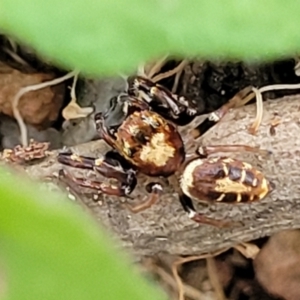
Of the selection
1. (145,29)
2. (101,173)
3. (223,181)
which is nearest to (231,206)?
(223,181)

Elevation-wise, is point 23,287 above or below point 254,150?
above

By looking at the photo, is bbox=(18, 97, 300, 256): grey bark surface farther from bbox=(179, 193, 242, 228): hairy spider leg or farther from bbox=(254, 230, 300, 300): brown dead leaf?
bbox=(254, 230, 300, 300): brown dead leaf

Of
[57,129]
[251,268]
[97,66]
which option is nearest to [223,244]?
[251,268]

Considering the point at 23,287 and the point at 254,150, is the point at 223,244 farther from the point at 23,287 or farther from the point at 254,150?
the point at 23,287

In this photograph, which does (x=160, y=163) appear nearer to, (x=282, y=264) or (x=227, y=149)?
(x=227, y=149)

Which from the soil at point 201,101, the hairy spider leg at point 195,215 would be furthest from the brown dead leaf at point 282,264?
the hairy spider leg at point 195,215
